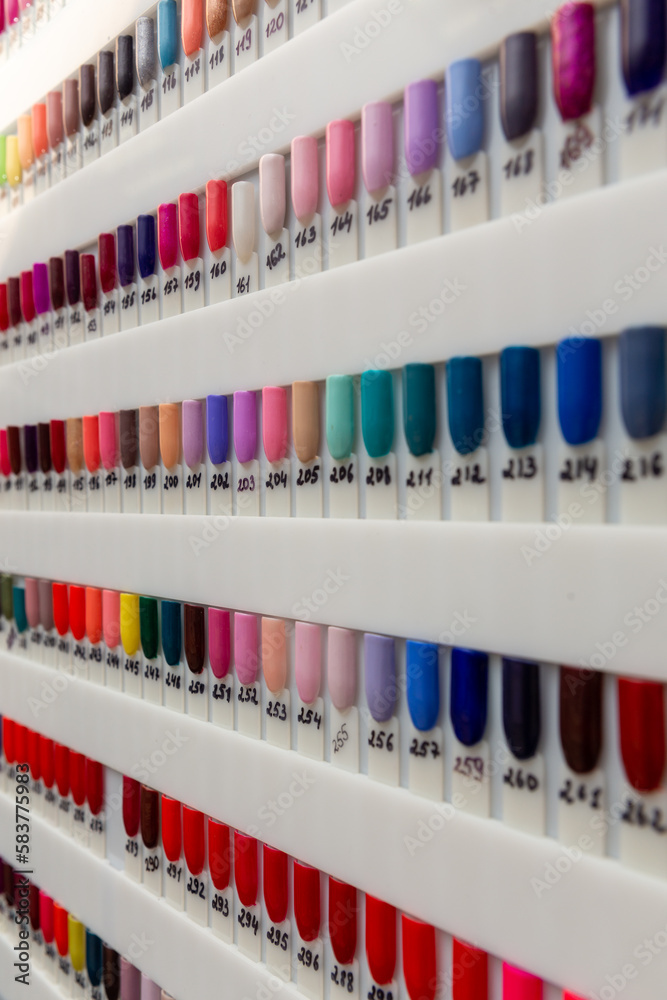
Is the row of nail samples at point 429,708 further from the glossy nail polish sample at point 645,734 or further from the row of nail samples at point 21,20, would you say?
the row of nail samples at point 21,20

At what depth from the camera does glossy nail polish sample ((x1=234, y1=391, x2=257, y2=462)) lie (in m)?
0.57

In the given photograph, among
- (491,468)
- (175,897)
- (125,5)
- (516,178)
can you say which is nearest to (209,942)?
(175,897)

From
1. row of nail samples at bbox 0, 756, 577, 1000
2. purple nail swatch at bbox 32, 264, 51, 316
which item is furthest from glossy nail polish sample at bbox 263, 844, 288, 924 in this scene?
purple nail swatch at bbox 32, 264, 51, 316

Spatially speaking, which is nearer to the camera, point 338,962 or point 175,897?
point 338,962

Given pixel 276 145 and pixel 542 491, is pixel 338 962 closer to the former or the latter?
pixel 542 491

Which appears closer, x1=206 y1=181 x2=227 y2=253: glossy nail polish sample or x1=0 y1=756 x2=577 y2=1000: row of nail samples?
x1=0 y1=756 x2=577 y2=1000: row of nail samples

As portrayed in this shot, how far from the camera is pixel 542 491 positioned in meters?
0.41

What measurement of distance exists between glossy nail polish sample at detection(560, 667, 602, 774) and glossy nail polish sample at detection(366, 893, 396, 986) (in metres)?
0.16

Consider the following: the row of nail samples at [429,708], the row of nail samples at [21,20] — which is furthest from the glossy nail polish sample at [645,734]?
the row of nail samples at [21,20]

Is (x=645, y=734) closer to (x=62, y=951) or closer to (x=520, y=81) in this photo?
(x=520, y=81)

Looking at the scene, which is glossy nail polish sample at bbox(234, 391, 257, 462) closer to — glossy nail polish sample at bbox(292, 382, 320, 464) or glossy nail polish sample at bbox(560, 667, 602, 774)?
glossy nail polish sample at bbox(292, 382, 320, 464)

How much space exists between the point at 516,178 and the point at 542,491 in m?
0.15

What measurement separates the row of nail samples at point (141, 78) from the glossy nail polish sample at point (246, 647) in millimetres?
358

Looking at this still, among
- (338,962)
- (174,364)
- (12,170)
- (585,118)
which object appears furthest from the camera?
(12,170)
